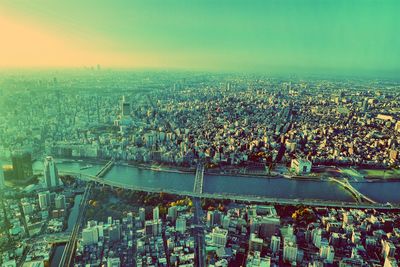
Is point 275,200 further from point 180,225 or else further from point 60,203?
point 60,203

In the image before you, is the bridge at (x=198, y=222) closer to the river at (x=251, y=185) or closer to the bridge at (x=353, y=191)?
the river at (x=251, y=185)

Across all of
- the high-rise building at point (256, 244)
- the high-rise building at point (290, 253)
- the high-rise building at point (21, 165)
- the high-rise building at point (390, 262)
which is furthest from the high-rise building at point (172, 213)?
the high-rise building at point (21, 165)

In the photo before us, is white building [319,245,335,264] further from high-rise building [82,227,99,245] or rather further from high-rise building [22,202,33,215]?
high-rise building [22,202,33,215]

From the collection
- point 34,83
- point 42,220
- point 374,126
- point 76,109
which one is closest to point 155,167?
point 42,220

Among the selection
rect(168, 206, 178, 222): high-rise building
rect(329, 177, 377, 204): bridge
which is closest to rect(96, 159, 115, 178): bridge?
rect(168, 206, 178, 222): high-rise building

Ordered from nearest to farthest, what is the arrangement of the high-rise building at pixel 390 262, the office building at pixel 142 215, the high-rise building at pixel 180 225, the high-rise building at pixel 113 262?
the high-rise building at pixel 113 262
the high-rise building at pixel 390 262
the high-rise building at pixel 180 225
the office building at pixel 142 215
